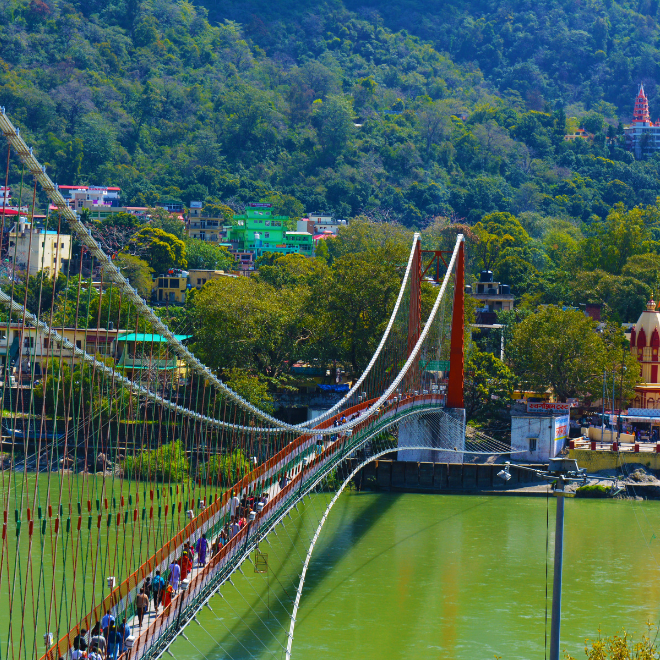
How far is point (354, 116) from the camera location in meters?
93.9

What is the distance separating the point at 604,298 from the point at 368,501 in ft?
69.2

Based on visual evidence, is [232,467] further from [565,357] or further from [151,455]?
[565,357]

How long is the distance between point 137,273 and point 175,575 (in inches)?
1450

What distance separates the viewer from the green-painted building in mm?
66750

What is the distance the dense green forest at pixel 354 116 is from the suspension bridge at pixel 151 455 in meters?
21.4

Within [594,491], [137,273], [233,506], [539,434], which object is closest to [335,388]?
[539,434]

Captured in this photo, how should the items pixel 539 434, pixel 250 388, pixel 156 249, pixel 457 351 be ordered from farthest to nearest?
pixel 156 249
pixel 457 351
pixel 250 388
pixel 539 434

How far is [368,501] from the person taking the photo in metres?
27.2

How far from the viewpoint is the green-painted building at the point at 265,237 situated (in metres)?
66.8

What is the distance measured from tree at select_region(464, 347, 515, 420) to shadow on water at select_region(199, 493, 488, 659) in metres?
5.86

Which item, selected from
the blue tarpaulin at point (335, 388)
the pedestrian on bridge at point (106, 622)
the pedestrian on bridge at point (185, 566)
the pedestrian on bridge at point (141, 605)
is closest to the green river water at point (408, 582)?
the pedestrian on bridge at point (185, 566)

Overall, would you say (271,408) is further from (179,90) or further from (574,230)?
(179,90)

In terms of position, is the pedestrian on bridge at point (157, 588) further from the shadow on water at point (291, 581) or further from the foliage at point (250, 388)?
the foliage at point (250, 388)

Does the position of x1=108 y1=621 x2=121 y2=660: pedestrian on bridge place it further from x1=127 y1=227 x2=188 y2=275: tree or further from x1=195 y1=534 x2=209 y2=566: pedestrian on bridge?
x1=127 y1=227 x2=188 y2=275: tree
